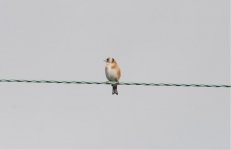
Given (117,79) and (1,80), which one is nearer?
(1,80)

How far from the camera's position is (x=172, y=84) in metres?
9.79

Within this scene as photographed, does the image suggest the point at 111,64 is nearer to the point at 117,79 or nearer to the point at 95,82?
the point at 117,79

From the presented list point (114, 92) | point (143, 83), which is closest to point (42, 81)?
point (143, 83)

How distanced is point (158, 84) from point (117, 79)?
4.27 m

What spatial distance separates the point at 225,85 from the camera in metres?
9.83

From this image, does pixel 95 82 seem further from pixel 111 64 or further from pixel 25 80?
pixel 111 64

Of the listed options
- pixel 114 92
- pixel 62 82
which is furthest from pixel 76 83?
pixel 114 92

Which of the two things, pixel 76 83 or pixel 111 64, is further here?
pixel 111 64

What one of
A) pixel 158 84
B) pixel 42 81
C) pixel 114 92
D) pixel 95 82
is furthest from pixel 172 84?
pixel 114 92

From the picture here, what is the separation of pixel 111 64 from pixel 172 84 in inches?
182

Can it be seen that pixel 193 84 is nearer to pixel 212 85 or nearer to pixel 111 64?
pixel 212 85

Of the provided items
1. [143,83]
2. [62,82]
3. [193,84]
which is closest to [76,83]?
[62,82]

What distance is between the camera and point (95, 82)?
997 centimetres

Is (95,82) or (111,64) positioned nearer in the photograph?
(95,82)
